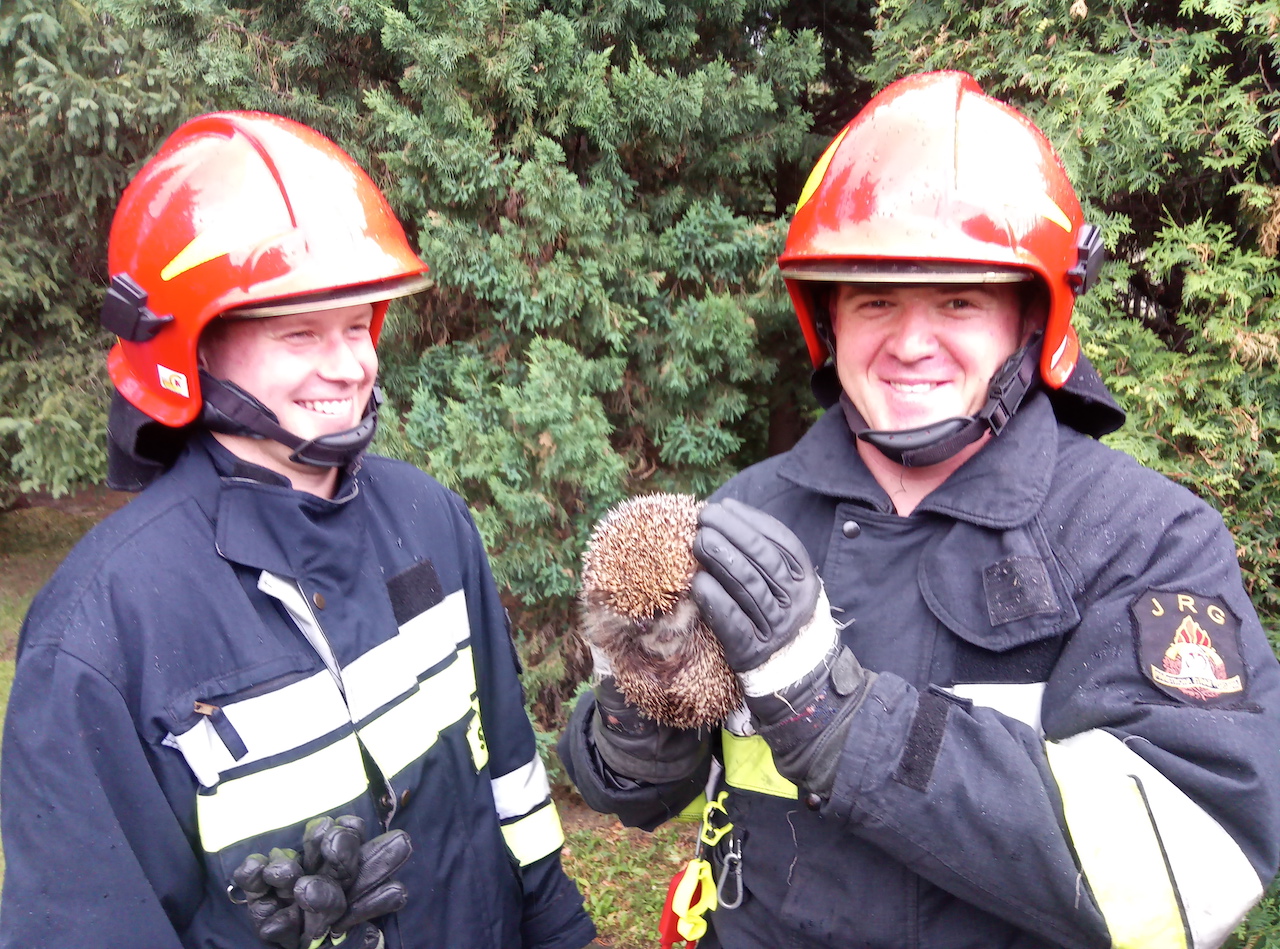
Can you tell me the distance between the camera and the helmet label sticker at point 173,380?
75.3 inches

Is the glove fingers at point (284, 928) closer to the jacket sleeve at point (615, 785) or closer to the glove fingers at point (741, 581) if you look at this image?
the jacket sleeve at point (615, 785)

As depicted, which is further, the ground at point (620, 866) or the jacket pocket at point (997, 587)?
the ground at point (620, 866)

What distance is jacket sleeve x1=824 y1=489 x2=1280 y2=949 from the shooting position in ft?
4.42

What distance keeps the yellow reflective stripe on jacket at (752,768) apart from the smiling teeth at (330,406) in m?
1.34

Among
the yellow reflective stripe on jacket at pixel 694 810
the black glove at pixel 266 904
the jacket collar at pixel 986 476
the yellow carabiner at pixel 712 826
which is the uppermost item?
the jacket collar at pixel 986 476

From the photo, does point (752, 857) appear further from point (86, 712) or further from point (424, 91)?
point (424, 91)

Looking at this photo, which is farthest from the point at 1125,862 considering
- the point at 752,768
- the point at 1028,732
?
the point at 752,768

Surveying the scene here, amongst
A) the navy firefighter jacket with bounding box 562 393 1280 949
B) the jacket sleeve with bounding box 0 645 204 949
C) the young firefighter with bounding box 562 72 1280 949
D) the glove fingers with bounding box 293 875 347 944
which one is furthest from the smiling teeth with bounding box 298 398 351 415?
the navy firefighter jacket with bounding box 562 393 1280 949

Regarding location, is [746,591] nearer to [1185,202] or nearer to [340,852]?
[340,852]

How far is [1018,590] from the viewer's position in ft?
5.30

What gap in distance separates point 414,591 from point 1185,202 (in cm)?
373

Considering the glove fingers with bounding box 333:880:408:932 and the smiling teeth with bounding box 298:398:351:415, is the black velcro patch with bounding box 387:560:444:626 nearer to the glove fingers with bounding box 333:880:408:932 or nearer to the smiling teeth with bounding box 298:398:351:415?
the smiling teeth with bounding box 298:398:351:415

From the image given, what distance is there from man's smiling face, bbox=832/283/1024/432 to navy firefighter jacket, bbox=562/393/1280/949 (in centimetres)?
15

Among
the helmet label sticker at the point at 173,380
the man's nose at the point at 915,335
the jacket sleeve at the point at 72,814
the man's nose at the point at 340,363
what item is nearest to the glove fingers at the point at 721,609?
the man's nose at the point at 915,335
